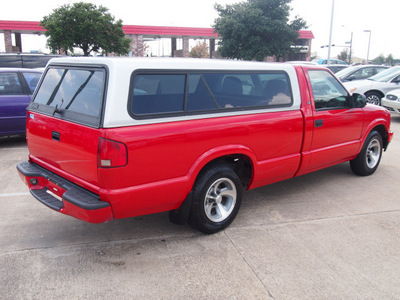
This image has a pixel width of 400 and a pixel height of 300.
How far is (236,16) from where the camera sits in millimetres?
30875

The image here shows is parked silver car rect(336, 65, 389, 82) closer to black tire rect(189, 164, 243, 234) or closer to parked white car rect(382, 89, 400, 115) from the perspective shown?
parked white car rect(382, 89, 400, 115)

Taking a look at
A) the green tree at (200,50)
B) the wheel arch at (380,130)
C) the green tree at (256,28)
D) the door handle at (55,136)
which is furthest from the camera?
the green tree at (200,50)

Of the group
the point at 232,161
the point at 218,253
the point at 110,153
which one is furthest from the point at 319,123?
the point at 110,153

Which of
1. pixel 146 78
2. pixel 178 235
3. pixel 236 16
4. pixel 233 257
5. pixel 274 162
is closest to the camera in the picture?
pixel 146 78

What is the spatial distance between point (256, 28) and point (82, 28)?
14.0m

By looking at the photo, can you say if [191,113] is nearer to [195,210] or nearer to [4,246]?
[195,210]

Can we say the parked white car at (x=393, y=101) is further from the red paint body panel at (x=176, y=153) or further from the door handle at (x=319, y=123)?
the red paint body panel at (x=176, y=153)

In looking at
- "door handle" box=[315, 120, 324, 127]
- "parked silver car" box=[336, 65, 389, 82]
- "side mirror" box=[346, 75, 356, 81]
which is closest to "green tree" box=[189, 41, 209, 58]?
"parked silver car" box=[336, 65, 389, 82]

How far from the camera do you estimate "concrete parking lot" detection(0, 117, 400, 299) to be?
9.66 ft

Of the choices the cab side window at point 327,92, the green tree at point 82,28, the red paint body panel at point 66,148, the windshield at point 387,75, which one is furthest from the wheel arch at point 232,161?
the green tree at point 82,28

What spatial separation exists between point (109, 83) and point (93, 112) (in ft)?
1.00

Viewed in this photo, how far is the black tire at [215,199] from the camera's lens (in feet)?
11.8

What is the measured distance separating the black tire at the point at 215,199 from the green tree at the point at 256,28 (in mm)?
28375

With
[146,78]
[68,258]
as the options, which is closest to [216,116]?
[146,78]
